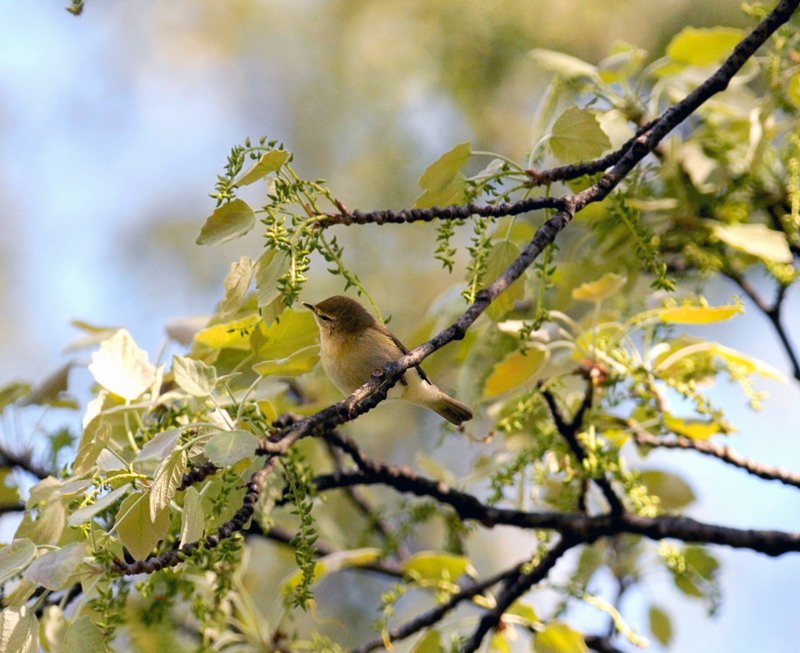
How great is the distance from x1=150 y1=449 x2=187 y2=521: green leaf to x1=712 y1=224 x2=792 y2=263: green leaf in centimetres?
123

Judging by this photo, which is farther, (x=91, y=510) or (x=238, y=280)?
(x=238, y=280)

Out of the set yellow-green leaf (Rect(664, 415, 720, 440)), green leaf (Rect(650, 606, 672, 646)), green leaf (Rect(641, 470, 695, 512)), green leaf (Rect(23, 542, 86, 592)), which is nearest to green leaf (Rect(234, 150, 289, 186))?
green leaf (Rect(23, 542, 86, 592))

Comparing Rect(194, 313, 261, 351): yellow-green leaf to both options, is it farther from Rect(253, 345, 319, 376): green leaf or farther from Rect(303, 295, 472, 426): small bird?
Rect(303, 295, 472, 426): small bird

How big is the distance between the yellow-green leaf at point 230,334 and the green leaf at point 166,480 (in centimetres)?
39

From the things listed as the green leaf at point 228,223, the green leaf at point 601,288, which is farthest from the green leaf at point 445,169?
the green leaf at point 601,288

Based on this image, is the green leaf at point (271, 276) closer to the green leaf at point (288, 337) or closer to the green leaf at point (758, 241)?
the green leaf at point (288, 337)

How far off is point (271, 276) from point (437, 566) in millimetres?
952

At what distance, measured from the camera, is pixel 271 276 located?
1324 mm

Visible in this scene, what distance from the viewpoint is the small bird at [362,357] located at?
1.96 meters

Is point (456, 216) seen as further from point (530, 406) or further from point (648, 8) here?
point (648, 8)

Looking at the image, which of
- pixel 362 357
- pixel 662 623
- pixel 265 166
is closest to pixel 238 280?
pixel 265 166

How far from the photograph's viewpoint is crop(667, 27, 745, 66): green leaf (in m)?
2.06

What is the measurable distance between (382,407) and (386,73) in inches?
103

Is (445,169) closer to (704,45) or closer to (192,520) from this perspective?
(192,520)
